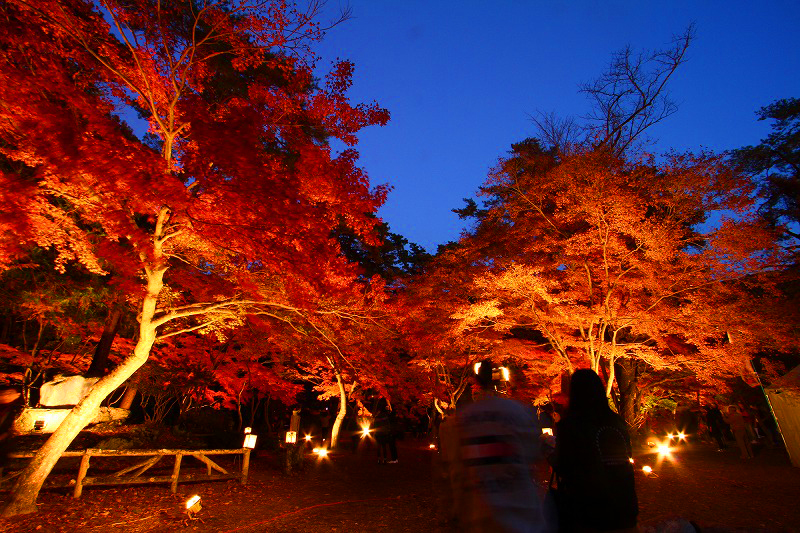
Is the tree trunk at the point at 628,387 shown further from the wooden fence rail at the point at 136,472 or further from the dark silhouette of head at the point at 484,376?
the dark silhouette of head at the point at 484,376

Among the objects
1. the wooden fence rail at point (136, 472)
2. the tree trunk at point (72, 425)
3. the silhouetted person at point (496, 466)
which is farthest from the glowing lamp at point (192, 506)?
the silhouetted person at point (496, 466)

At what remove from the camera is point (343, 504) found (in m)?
8.05

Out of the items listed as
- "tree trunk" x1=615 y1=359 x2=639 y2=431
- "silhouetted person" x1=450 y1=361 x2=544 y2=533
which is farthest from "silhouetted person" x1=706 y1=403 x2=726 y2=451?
"silhouetted person" x1=450 y1=361 x2=544 y2=533

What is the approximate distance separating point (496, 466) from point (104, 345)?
49.2 ft

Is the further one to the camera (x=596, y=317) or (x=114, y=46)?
(x=596, y=317)

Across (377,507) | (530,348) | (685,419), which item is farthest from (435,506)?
(685,419)

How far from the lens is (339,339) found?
1252cm

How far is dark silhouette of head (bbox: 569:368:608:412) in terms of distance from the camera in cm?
273

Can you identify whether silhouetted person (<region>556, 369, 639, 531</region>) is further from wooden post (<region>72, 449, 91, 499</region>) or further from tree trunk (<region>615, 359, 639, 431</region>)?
tree trunk (<region>615, 359, 639, 431</region>)

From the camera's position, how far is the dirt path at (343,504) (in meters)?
6.22

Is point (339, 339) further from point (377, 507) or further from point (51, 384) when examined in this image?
point (51, 384)

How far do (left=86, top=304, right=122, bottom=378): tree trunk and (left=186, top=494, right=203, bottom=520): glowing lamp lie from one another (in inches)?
332

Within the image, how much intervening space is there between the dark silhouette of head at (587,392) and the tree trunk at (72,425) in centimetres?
746

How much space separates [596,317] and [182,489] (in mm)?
10621
